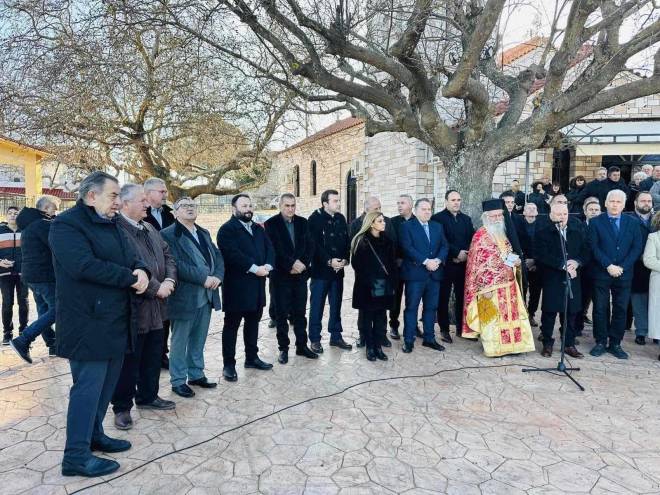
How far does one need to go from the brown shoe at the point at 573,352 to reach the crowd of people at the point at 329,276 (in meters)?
0.02

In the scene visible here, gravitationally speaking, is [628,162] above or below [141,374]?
above

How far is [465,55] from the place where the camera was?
18.4 feet

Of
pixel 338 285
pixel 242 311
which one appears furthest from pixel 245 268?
pixel 338 285

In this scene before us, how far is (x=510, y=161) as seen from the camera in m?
13.2

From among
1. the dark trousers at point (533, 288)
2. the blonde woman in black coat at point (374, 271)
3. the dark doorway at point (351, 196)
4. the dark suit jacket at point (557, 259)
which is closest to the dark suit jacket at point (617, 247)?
the dark suit jacket at point (557, 259)

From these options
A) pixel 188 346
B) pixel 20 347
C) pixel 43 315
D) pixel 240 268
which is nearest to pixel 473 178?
pixel 240 268

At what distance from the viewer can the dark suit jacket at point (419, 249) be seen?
18.6 feet

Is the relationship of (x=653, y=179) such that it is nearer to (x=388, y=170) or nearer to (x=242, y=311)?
(x=242, y=311)

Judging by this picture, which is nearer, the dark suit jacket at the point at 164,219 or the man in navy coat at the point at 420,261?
the dark suit jacket at the point at 164,219

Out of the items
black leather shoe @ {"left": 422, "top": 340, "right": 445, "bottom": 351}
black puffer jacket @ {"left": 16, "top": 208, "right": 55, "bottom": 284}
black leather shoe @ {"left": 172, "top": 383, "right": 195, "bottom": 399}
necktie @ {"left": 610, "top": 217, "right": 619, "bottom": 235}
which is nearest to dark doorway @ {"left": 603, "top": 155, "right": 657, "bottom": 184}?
necktie @ {"left": 610, "top": 217, "right": 619, "bottom": 235}

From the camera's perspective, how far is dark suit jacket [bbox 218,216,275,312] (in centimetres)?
466

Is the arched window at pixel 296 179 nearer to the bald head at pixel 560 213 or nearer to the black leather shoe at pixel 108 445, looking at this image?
the bald head at pixel 560 213

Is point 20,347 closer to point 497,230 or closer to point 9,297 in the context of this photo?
point 9,297

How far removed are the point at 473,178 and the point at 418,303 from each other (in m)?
2.34
